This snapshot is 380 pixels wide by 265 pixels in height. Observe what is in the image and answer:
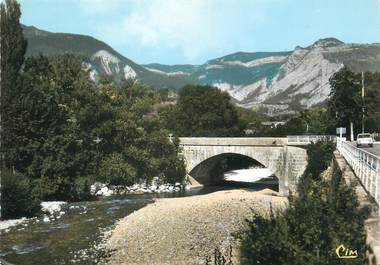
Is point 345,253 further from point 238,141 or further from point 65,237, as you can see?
point 238,141

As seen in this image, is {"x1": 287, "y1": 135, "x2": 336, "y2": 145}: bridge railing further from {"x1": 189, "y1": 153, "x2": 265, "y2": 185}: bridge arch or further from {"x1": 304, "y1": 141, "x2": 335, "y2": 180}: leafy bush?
{"x1": 189, "y1": 153, "x2": 265, "y2": 185}: bridge arch

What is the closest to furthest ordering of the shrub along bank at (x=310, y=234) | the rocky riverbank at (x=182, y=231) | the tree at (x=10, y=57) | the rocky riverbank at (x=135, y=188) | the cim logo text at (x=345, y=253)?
1. the cim logo text at (x=345, y=253)
2. the shrub along bank at (x=310, y=234)
3. the rocky riverbank at (x=182, y=231)
4. the tree at (x=10, y=57)
5. the rocky riverbank at (x=135, y=188)

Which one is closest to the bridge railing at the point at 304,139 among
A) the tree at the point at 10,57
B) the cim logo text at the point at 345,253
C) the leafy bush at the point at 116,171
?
the leafy bush at the point at 116,171

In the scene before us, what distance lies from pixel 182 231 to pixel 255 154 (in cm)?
3231

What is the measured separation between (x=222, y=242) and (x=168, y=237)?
10.8ft

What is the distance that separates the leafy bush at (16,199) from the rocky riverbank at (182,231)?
7.77 meters

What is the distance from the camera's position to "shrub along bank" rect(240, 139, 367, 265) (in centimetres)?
1073

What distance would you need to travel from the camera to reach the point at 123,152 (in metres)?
61.9

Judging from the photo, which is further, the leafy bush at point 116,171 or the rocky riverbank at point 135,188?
the leafy bush at point 116,171

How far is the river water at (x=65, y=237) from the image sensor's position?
24297mm

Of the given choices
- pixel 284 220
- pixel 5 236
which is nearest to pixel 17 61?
pixel 5 236

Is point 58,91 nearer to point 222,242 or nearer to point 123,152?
point 123,152

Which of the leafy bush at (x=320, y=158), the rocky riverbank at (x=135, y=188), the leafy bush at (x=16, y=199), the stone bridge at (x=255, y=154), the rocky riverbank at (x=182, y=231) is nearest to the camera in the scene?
the rocky riverbank at (x=182, y=231)

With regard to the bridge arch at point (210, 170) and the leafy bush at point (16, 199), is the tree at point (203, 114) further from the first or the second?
the leafy bush at point (16, 199)
